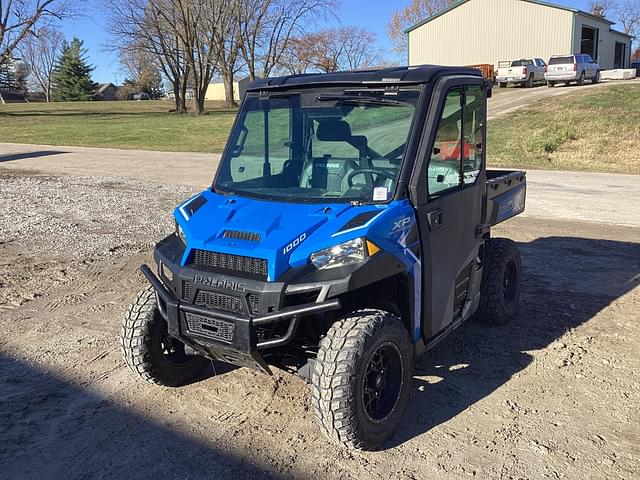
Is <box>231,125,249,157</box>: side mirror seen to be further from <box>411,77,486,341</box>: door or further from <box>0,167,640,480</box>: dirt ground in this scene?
<box>0,167,640,480</box>: dirt ground

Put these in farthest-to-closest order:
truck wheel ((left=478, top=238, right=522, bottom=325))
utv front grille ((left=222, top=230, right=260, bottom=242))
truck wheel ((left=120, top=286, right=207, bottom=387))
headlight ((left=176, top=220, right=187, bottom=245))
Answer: truck wheel ((left=478, top=238, right=522, bottom=325)) → truck wheel ((left=120, top=286, right=207, bottom=387)) → headlight ((left=176, top=220, right=187, bottom=245)) → utv front grille ((left=222, top=230, right=260, bottom=242))

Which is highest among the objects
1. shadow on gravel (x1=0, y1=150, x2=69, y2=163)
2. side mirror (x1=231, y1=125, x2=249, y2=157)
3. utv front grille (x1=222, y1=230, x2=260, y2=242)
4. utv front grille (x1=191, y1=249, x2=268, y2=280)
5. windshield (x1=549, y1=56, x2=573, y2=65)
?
windshield (x1=549, y1=56, x2=573, y2=65)

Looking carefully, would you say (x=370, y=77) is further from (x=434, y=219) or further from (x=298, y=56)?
(x=298, y=56)

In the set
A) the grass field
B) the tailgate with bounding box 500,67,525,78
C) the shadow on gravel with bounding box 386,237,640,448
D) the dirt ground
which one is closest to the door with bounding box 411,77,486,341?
the shadow on gravel with bounding box 386,237,640,448

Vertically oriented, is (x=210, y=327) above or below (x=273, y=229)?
below

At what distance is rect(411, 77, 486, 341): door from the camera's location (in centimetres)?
379

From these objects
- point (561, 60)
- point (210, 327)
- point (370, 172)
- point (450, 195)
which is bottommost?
point (210, 327)

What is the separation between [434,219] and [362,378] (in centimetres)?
112

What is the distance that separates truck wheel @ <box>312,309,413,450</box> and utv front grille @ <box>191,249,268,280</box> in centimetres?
52

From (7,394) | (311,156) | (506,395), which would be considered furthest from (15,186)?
(506,395)

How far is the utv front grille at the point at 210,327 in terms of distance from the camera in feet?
11.0

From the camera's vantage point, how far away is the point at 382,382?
143 inches

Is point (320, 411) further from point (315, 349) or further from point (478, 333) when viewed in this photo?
point (478, 333)

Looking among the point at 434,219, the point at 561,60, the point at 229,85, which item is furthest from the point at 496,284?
the point at 229,85
